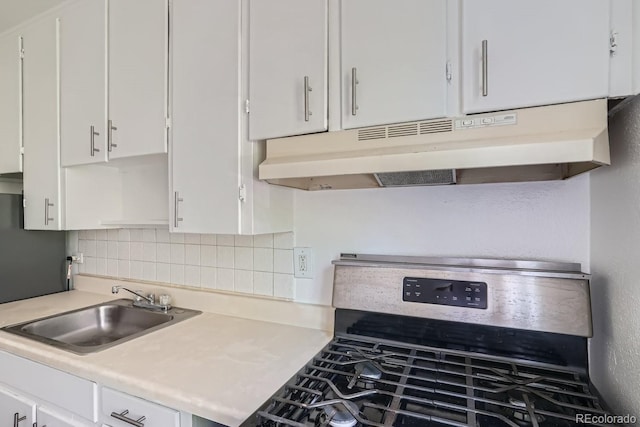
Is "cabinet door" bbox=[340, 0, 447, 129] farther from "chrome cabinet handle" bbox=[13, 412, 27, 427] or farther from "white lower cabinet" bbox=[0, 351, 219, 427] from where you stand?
"chrome cabinet handle" bbox=[13, 412, 27, 427]

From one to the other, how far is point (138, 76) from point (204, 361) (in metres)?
1.24

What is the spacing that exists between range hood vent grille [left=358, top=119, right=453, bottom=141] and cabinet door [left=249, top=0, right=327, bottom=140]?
0.15 m

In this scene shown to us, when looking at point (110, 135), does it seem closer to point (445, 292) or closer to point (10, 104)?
point (10, 104)

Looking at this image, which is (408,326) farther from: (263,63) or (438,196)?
(263,63)

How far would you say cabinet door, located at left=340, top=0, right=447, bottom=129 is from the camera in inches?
36.0

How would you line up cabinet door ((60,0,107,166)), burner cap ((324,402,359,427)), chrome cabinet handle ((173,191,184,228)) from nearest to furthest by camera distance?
burner cap ((324,402,359,427))
chrome cabinet handle ((173,191,184,228))
cabinet door ((60,0,107,166))

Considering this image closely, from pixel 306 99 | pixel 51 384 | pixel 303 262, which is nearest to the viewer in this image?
pixel 306 99

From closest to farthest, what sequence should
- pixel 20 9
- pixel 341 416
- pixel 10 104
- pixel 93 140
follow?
1. pixel 341 416
2. pixel 93 140
3. pixel 20 9
4. pixel 10 104

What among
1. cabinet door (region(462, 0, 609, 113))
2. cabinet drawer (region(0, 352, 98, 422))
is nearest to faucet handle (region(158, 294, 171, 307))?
cabinet drawer (region(0, 352, 98, 422))

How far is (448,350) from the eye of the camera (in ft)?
3.63

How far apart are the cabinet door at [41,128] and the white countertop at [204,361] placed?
22.5 inches

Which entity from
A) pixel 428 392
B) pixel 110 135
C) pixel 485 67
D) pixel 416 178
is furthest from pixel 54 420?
pixel 485 67

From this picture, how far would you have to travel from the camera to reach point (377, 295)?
1.20 m

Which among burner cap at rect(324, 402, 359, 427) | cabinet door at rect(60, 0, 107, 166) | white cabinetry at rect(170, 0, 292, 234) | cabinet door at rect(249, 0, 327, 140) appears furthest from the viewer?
cabinet door at rect(60, 0, 107, 166)
